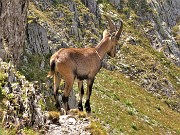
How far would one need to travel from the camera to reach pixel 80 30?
52562mm

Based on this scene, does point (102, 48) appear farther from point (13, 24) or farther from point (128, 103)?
point (128, 103)

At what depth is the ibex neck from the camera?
18612 millimetres

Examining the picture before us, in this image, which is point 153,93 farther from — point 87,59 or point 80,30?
point 87,59

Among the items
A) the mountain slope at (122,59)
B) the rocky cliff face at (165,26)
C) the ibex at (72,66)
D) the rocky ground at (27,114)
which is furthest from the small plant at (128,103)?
the rocky cliff face at (165,26)

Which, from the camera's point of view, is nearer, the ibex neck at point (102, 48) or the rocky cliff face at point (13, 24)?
the rocky cliff face at point (13, 24)

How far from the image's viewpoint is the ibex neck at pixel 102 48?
18.6 m

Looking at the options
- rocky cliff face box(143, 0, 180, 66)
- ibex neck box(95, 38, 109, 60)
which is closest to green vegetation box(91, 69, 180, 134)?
ibex neck box(95, 38, 109, 60)

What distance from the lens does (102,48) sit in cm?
1880

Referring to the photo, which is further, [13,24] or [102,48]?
[13,24]

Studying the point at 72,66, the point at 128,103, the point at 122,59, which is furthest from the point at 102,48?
the point at 122,59

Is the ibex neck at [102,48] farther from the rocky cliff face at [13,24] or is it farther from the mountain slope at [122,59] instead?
the rocky cliff face at [13,24]

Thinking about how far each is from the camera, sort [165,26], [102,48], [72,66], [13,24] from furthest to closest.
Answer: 1. [165,26]
2. [13,24]
3. [102,48]
4. [72,66]

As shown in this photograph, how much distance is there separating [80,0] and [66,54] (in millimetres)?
44227

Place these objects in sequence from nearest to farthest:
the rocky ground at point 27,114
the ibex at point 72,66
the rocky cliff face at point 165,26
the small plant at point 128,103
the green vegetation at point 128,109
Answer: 1. the rocky ground at point 27,114
2. the ibex at point 72,66
3. the green vegetation at point 128,109
4. the small plant at point 128,103
5. the rocky cliff face at point 165,26
